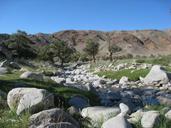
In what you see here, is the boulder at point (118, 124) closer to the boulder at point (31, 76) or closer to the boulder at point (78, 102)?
the boulder at point (78, 102)

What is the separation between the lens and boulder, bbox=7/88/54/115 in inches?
408

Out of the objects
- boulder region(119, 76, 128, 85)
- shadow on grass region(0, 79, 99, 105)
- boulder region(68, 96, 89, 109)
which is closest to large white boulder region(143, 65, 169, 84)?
boulder region(119, 76, 128, 85)

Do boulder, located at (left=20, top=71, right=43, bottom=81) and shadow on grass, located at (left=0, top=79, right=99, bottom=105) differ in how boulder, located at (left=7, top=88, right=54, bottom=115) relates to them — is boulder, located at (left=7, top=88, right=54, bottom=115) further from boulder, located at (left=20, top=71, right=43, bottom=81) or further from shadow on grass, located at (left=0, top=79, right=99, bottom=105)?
boulder, located at (left=20, top=71, right=43, bottom=81)

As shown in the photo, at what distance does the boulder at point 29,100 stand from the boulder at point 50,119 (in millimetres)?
1671

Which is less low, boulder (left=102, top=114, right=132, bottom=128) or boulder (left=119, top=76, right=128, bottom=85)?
boulder (left=119, top=76, right=128, bottom=85)

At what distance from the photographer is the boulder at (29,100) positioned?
10.4 m

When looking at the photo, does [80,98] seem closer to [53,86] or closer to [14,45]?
[53,86]

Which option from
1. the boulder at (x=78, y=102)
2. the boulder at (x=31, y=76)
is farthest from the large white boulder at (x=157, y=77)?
the boulder at (x=78, y=102)

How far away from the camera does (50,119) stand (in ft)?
26.7

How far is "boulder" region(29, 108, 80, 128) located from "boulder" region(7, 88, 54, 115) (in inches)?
65.8

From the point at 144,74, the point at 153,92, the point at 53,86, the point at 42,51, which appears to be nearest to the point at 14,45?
the point at 42,51

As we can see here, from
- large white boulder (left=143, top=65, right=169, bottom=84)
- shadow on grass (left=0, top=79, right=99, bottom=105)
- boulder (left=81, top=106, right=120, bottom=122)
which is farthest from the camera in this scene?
large white boulder (left=143, top=65, right=169, bottom=84)

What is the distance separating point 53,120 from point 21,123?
0.65m

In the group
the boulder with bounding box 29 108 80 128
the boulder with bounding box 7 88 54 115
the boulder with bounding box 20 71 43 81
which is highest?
the boulder with bounding box 20 71 43 81
